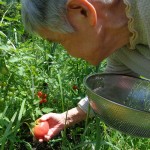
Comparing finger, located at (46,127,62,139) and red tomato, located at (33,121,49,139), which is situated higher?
red tomato, located at (33,121,49,139)

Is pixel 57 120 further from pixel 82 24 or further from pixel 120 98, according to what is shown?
pixel 82 24

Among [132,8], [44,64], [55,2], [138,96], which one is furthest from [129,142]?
[55,2]

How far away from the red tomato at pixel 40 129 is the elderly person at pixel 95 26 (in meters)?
0.34

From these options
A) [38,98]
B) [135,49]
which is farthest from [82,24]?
[38,98]

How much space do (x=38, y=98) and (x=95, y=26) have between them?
575 mm

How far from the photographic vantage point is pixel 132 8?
1326 mm

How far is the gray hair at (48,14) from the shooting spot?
4.00ft

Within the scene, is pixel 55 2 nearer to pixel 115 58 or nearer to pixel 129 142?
pixel 115 58

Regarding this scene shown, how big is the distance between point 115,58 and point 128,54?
0.47 ft

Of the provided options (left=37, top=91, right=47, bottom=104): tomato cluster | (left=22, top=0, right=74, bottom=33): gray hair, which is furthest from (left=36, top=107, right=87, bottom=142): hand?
(left=22, top=0, right=74, bottom=33): gray hair

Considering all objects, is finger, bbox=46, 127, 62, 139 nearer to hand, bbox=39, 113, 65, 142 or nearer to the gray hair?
hand, bbox=39, 113, 65, 142

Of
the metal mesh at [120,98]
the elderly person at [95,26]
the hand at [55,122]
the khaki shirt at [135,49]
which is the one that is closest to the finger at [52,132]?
the hand at [55,122]

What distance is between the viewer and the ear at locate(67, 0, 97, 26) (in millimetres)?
1222

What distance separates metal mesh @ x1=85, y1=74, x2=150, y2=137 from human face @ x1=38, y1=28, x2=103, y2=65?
0.37 ft
